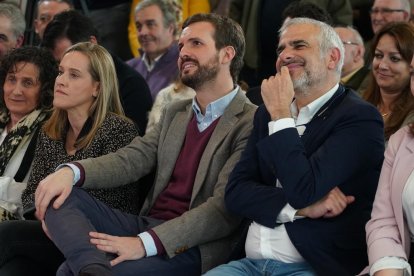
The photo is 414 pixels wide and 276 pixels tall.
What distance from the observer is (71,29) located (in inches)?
193

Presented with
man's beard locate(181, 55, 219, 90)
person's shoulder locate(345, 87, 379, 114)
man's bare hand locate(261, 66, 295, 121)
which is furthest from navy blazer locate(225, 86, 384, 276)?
man's beard locate(181, 55, 219, 90)

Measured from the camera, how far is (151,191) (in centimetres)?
370

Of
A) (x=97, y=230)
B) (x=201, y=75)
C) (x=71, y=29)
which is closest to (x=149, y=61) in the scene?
(x=71, y=29)

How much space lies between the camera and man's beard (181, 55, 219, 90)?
3.64 metres

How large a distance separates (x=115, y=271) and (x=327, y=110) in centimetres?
96

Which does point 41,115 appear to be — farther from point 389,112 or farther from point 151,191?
point 389,112

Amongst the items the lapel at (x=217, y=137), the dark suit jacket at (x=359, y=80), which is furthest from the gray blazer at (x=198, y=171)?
the dark suit jacket at (x=359, y=80)

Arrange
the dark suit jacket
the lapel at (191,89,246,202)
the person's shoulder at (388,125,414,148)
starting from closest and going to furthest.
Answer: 1. the person's shoulder at (388,125,414,148)
2. the lapel at (191,89,246,202)
3. the dark suit jacket

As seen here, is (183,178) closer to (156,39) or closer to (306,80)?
(306,80)

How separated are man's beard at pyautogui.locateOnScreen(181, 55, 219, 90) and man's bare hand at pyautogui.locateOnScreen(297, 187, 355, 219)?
0.90 meters

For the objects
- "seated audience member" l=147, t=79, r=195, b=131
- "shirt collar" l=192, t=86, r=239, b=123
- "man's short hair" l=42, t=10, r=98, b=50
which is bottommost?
"seated audience member" l=147, t=79, r=195, b=131

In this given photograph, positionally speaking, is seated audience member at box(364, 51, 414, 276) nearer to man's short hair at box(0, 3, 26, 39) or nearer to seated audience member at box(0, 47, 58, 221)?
seated audience member at box(0, 47, 58, 221)

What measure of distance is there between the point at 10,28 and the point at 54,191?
237 cm

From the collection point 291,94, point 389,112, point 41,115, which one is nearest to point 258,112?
point 291,94
